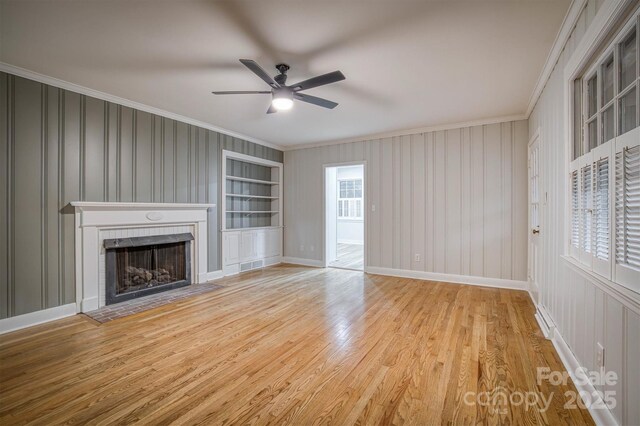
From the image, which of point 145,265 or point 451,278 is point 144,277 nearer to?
point 145,265

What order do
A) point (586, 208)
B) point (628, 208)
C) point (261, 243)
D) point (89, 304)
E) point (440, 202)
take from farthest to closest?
1. point (261, 243)
2. point (440, 202)
3. point (89, 304)
4. point (586, 208)
5. point (628, 208)

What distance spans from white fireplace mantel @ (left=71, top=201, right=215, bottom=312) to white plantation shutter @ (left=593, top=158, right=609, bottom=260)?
454 cm

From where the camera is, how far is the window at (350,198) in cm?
951

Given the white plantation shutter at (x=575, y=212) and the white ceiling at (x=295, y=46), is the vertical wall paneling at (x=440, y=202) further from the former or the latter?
the white plantation shutter at (x=575, y=212)

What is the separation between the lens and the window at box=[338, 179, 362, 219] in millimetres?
9508

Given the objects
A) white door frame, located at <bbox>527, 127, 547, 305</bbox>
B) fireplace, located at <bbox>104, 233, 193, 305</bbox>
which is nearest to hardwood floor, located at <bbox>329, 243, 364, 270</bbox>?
white door frame, located at <bbox>527, 127, 547, 305</bbox>

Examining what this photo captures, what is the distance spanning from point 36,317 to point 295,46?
12.4 feet

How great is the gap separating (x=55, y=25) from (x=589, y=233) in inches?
162

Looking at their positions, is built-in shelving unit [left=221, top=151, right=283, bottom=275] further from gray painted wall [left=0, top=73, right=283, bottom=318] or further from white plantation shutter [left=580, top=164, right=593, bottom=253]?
white plantation shutter [left=580, top=164, right=593, bottom=253]

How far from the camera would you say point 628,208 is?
1320mm

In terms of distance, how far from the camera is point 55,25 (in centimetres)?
217

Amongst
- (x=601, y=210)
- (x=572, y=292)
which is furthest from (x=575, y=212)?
(x=572, y=292)

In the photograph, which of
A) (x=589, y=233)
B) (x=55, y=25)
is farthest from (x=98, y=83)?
(x=589, y=233)

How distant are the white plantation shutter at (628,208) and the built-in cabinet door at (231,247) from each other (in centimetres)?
487
